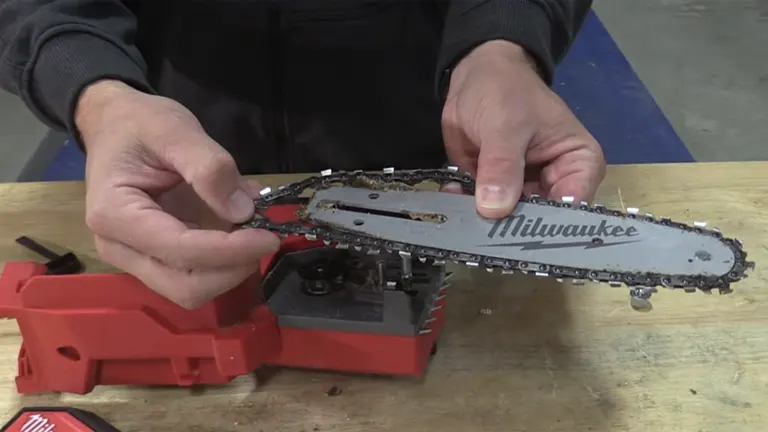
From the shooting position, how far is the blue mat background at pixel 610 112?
1811mm

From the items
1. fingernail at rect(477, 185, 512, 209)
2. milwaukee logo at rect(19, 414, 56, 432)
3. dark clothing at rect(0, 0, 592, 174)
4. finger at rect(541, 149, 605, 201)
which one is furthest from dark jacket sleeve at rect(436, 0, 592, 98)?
milwaukee logo at rect(19, 414, 56, 432)

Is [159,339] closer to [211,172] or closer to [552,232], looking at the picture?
[211,172]

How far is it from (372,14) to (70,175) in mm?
1049

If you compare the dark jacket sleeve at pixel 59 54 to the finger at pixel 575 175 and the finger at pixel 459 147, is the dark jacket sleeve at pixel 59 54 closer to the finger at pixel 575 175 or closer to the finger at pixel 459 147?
the finger at pixel 459 147

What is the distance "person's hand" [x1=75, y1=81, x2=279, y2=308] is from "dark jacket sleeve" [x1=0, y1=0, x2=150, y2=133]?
7 cm

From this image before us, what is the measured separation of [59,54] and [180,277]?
0.30 m

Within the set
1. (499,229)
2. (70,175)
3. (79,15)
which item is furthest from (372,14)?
(70,175)

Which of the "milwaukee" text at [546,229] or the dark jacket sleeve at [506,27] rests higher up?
the dark jacket sleeve at [506,27]

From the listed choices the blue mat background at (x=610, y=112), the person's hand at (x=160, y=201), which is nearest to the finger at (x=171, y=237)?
the person's hand at (x=160, y=201)

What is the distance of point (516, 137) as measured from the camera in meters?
0.74

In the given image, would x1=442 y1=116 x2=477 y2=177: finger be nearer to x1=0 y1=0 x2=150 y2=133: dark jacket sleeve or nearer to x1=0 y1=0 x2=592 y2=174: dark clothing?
x1=0 y1=0 x2=592 y2=174: dark clothing

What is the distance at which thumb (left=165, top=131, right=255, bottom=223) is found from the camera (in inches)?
26.8

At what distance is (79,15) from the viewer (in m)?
0.87

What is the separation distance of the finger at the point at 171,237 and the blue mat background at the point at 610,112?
110 centimetres
